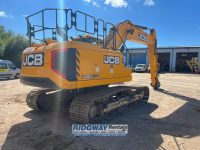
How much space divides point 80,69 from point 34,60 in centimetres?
152

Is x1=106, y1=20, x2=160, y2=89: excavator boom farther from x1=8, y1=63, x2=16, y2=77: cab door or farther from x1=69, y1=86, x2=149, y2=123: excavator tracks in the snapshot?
x1=8, y1=63, x2=16, y2=77: cab door

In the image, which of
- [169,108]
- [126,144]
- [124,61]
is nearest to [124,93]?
[124,61]

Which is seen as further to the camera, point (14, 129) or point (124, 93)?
point (124, 93)

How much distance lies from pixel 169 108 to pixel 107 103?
3423 mm

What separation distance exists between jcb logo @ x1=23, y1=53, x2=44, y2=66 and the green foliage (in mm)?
30134

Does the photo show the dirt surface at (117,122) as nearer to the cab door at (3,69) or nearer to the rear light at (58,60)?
the rear light at (58,60)

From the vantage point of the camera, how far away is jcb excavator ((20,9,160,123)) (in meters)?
6.48

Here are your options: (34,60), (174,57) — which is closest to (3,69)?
(34,60)

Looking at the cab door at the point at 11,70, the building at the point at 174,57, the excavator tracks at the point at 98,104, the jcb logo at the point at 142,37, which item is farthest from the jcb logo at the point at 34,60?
the building at the point at 174,57

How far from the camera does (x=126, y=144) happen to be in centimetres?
573

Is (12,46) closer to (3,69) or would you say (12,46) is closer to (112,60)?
(3,69)

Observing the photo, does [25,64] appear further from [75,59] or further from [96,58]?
[96,58]

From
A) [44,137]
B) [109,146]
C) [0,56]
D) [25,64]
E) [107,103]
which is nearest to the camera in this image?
[109,146]

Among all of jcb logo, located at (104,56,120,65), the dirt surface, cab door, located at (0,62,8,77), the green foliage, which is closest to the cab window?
cab door, located at (0,62,8,77)
